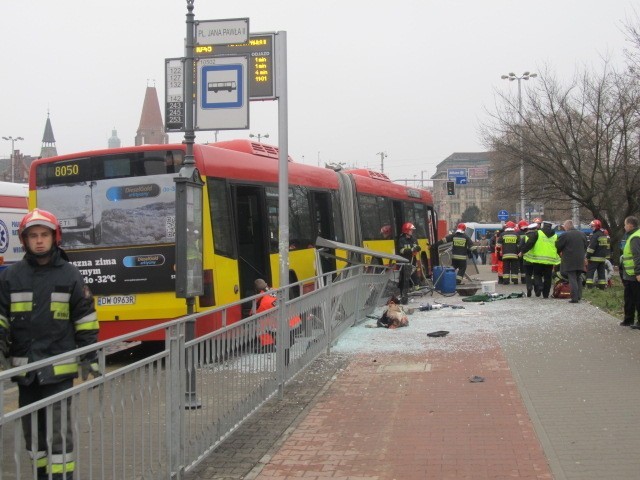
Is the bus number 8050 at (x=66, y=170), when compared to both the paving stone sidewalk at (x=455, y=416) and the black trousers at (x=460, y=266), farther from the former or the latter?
the black trousers at (x=460, y=266)

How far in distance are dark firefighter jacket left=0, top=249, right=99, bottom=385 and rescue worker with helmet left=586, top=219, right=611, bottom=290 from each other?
622 inches

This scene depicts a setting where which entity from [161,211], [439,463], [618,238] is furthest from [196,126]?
[618,238]

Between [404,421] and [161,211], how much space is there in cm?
492

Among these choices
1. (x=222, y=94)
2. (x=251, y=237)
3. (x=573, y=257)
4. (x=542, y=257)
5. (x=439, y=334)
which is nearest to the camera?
(x=222, y=94)

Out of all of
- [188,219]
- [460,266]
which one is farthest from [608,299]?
[188,219]

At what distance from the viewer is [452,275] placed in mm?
18312

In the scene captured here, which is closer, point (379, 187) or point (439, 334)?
point (439, 334)

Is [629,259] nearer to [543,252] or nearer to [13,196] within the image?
[543,252]

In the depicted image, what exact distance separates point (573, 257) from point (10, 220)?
1235 cm

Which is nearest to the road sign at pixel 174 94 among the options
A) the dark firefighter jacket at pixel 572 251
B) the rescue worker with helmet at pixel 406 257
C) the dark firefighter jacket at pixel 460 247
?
the rescue worker with helmet at pixel 406 257

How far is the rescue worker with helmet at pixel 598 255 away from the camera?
59.6 feet

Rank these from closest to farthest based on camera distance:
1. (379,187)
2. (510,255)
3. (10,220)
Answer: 1. (10,220)
2. (379,187)
3. (510,255)

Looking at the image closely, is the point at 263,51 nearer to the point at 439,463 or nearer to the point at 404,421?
the point at 404,421

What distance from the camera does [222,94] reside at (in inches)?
352
